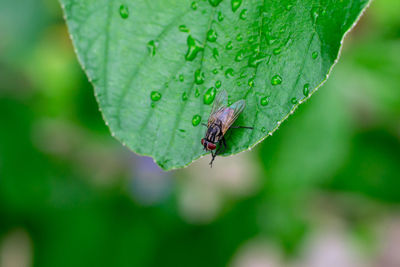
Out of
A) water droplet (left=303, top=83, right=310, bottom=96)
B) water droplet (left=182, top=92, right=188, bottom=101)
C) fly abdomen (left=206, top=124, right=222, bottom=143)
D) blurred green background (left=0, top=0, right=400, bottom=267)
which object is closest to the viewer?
water droplet (left=303, top=83, right=310, bottom=96)

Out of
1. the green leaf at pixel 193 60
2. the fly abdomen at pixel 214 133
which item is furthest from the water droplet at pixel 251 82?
the fly abdomen at pixel 214 133

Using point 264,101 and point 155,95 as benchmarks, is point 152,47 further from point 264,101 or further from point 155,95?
point 264,101

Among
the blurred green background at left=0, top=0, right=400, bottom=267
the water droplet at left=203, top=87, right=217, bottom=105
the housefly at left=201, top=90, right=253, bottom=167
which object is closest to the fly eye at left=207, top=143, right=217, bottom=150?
the housefly at left=201, top=90, right=253, bottom=167

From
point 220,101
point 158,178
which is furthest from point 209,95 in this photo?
point 158,178

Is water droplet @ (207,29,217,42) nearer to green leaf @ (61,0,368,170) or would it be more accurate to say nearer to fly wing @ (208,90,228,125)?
green leaf @ (61,0,368,170)

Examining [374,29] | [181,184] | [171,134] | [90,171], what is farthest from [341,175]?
[171,134]

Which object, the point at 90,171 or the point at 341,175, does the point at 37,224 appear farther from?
the point at 341,175

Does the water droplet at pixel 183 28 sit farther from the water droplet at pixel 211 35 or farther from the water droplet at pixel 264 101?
the water droplet at pixel 264 101
